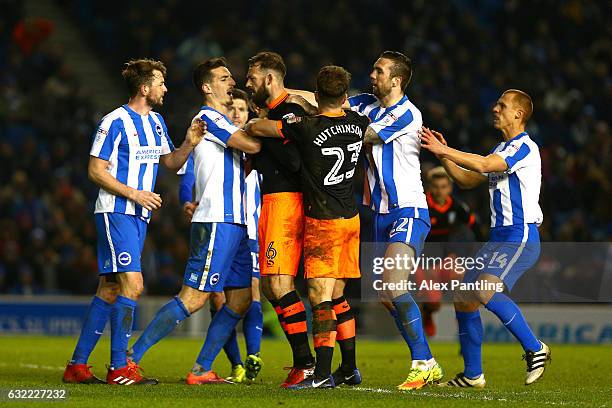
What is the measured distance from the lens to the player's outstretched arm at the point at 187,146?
29.5ft

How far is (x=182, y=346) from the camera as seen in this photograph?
15.2 m

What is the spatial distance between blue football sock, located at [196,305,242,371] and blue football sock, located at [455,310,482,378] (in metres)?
1.83

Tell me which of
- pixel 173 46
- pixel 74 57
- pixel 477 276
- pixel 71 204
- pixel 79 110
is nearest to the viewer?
pixel 477 276

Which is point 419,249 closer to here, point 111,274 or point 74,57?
point 111,274

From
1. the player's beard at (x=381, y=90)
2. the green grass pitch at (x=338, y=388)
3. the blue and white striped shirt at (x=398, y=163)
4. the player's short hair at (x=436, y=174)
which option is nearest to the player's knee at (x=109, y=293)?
the green grass pitch at (x=338, y=388)

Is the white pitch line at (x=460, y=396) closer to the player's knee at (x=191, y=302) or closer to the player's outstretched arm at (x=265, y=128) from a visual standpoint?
the player's knee at (x=191, y=302)

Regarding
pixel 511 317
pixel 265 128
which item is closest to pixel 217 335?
pixel 265 128

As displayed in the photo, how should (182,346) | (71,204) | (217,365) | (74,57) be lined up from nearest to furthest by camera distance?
1. (217,365)
2. (182,346)
3. (71,204)
4. (74,57)

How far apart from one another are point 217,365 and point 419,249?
3.22 meters

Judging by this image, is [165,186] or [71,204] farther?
[165,186]

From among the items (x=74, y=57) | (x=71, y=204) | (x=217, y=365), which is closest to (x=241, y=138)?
(x=217, y=365)

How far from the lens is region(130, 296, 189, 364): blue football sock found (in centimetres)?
896

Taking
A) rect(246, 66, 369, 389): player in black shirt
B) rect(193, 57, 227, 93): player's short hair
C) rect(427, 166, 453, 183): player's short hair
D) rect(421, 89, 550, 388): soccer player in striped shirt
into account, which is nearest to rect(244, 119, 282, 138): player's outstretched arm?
rect(246, 66, 369, 389): player in black shirt

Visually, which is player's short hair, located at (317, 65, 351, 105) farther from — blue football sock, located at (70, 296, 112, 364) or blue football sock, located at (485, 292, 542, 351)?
blue football sock, located at (70, 296, 112, 364)
